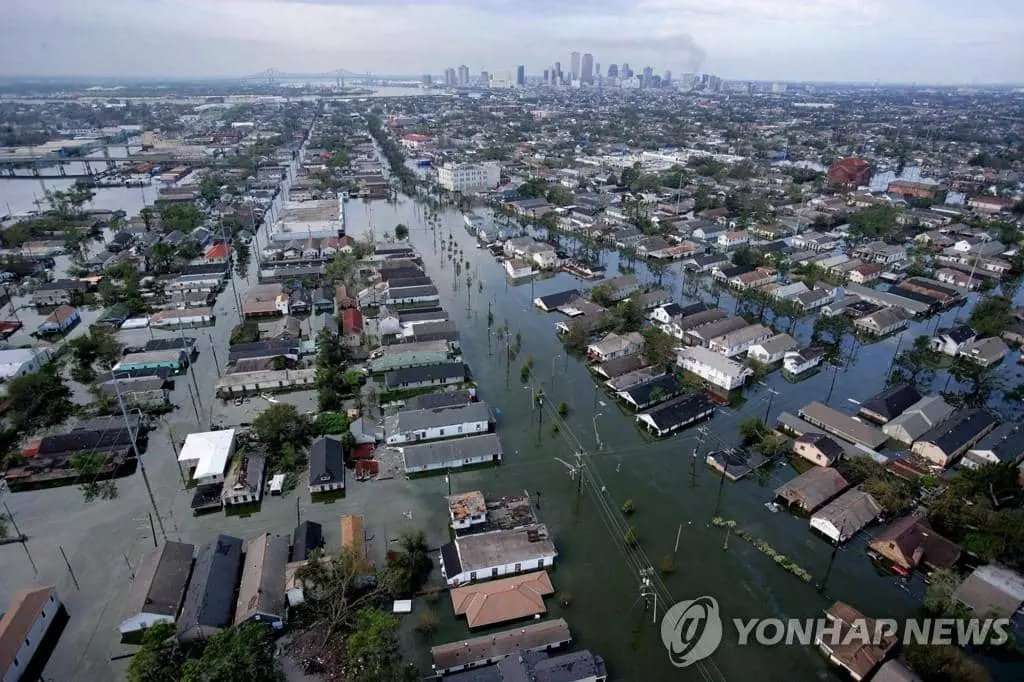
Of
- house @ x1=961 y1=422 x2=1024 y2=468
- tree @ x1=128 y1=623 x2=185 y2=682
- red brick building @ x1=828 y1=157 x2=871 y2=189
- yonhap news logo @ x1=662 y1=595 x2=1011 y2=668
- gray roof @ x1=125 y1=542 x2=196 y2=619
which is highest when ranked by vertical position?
red brick building @ x1=828 y1=157 x2=871 y2=189

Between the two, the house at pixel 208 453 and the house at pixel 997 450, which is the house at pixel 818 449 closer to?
the house at pixel 997 450

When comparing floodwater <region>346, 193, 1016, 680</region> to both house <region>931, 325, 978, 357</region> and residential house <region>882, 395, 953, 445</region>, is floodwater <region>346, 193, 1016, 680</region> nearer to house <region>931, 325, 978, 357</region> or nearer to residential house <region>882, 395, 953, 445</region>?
house <region>931, 325, 978, 357</region>

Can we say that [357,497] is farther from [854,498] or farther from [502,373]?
[854,498]

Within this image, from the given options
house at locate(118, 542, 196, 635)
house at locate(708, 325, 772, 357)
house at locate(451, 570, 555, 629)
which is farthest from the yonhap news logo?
house at locate(708, 325, 772, 357)

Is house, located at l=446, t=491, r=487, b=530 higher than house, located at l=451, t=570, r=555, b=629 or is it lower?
higher

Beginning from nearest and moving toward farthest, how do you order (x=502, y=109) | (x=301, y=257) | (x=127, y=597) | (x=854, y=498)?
(x=127, y=597) < (x=854, y=498) < (x=301, y=257) < (x=502, y=109)

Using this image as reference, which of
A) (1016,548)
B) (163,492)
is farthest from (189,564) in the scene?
(1016,548)

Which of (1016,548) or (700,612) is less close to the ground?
(1016,548)
